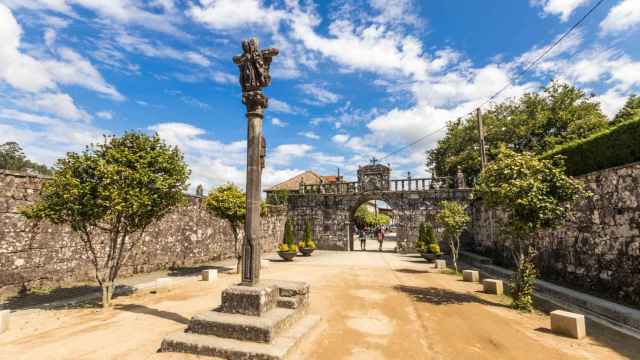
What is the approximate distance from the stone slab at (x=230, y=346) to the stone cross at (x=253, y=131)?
1303 mm

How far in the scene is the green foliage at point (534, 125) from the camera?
23094 millimetres

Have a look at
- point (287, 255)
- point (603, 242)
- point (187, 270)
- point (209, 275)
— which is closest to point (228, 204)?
point (209, 275)

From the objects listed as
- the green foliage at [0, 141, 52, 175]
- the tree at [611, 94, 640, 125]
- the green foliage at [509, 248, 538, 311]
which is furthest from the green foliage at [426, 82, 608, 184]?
the green foliage at [0, 141, 52, 175]

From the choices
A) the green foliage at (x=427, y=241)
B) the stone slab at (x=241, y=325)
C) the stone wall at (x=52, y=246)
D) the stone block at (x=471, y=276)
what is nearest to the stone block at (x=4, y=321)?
the stone wall at (x=52, y=246)

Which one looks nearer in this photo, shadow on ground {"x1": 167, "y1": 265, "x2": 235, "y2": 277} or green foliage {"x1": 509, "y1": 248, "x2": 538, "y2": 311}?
green foliage {"x1": 509, "y1": 248, "x2": 538, "y2": 311}

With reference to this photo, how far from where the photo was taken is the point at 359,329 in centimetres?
597

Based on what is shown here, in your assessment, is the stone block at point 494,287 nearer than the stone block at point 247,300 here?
No

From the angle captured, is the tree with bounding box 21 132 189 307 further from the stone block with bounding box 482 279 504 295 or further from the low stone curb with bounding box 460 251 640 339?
the low stone curb with bounding box 460 251 640 339

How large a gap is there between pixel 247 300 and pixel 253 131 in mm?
3355

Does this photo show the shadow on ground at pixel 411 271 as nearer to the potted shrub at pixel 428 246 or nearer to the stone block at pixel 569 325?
the potted shrub at pixel 428 246

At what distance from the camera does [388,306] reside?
771 cm

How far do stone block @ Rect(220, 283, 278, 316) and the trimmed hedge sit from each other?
31.6 ft

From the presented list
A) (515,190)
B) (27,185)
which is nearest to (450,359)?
(515,190)

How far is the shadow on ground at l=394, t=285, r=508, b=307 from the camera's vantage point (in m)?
8.24
